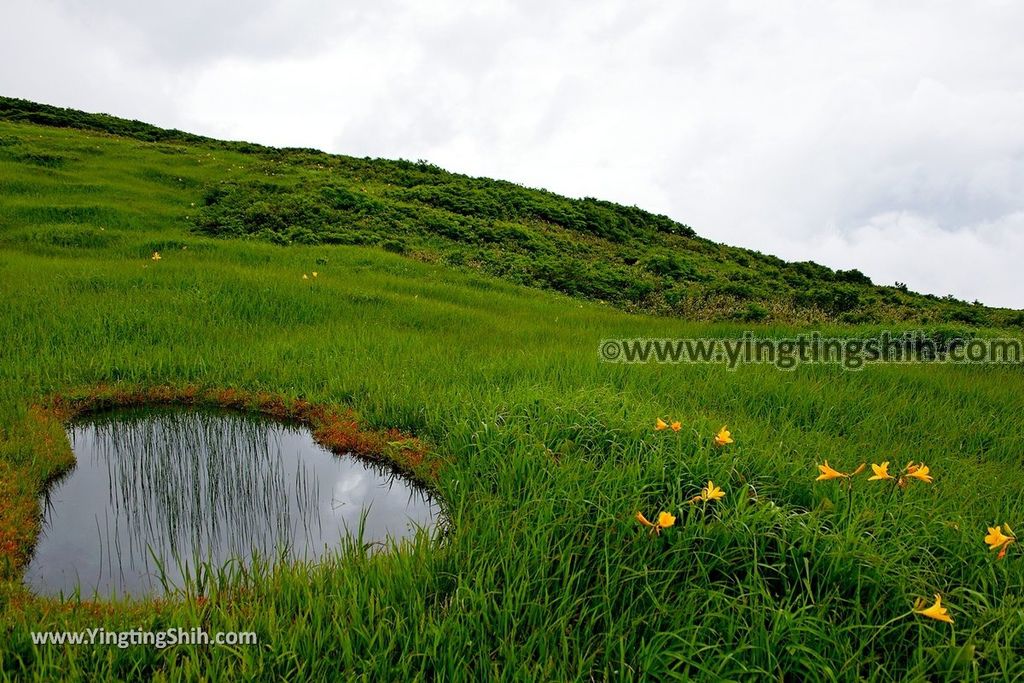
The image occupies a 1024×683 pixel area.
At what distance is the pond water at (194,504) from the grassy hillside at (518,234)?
→ 992 centimetres

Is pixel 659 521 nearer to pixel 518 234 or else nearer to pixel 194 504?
pixel 194 504

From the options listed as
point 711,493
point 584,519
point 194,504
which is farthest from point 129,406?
point 711,493

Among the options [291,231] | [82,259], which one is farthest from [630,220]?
[82,259]

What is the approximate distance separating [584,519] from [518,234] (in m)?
17.0

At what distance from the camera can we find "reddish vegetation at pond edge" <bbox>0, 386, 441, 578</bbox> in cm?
335

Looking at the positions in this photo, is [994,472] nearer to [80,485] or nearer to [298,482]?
[298,482]

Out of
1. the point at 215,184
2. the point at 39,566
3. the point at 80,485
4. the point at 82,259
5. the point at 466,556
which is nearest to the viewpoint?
the point at 466,556

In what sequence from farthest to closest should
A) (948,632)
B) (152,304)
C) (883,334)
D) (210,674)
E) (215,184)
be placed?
(215,184), (883,334), (152,304), (948,632), (210,674)

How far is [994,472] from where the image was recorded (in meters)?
4.07

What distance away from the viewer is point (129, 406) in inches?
203

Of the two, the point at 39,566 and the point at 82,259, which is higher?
the point at 82,259

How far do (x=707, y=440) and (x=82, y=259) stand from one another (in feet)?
38.8

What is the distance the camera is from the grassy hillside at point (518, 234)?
14.9 m

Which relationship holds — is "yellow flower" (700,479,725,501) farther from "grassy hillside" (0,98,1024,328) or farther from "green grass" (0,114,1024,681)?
"grassy hillside" (0,98,1024,328)
